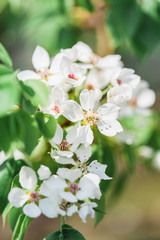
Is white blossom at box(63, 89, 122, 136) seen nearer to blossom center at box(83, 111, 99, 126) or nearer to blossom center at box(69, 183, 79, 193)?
blossom center at box(83, 111, 99, 126)

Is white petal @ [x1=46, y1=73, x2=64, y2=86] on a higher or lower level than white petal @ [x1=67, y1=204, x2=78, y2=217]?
higher

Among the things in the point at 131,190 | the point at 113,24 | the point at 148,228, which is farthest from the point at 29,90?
the point at 131,190

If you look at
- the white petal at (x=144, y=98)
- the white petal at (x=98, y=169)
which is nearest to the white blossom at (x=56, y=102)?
the white petal at (x=98, y=169)

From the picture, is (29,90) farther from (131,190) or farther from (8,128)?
(131,190)

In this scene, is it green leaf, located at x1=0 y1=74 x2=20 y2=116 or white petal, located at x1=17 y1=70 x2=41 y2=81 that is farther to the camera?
white petal, located at x1=17 y1=70 x2=41 y2=81

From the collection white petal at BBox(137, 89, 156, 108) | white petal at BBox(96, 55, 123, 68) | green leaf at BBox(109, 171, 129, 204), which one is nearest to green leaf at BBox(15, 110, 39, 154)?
white petal at BBox(96, 55, 123, 68)

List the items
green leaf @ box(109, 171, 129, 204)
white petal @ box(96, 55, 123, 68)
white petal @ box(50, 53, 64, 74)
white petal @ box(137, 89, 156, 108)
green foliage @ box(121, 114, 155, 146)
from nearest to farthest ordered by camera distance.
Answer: white petal @ box(50, 53, 64, 74) < white petal @ box(96, 55, 123, 68) < white petal @ box(137, 89, 156, 108) < green foliage @ box(121, 114, 155, 146) < green leaf @ box(109, 171, 129, 204)
